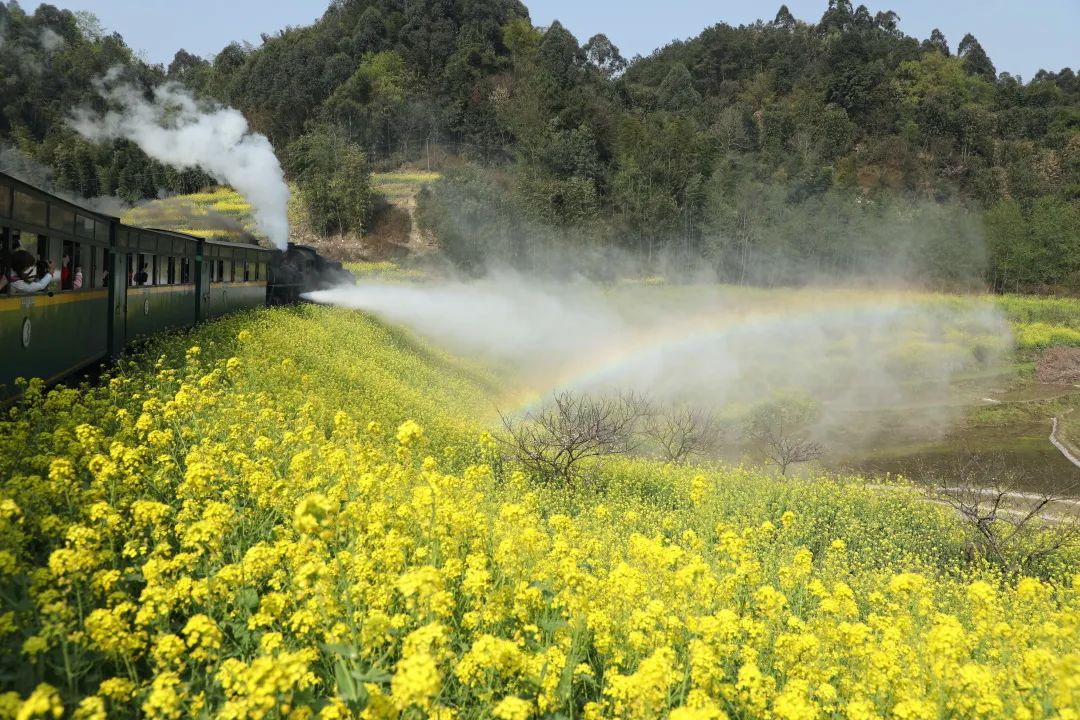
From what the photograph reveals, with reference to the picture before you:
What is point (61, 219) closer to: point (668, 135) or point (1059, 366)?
point (1059, 366)

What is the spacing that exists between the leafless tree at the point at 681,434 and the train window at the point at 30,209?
15.8 m

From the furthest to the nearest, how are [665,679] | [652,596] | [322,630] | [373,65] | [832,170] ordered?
[373,65], [832,170], [652,596], [322,630], [665,679]

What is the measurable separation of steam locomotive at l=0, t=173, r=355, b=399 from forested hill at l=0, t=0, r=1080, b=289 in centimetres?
4093

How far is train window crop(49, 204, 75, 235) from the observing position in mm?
9492

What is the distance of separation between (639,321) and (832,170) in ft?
164

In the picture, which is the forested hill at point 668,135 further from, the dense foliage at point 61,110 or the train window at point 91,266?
the train window at point 91,266

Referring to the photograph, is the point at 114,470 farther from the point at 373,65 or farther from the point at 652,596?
the point at 373,65

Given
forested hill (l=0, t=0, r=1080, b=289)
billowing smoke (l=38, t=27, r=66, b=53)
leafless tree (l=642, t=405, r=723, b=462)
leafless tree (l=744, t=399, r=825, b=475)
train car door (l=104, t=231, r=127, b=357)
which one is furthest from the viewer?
billowing smoke (l=38, t=27, r=66, b=53)

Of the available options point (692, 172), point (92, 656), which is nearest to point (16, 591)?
point (92, 656)

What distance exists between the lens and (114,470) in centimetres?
549

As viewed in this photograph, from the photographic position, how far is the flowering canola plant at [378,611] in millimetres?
3688

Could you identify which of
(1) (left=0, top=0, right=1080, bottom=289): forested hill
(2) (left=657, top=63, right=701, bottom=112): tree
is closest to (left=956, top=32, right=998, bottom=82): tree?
(1) (left=0, top=0, right=1080, bottom=289): forested hill

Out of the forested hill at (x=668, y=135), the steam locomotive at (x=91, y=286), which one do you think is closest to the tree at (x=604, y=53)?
the forested hill at (x=668, y=135)

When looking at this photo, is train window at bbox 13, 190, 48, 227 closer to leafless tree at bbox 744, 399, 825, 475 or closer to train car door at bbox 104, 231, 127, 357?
train car door at bbox 104, 231, 127, 357
